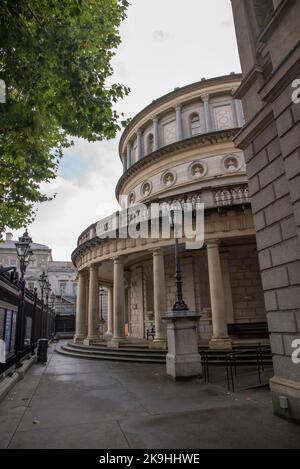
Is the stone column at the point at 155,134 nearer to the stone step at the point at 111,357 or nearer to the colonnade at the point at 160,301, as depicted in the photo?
the colonnade at the point at 160,301

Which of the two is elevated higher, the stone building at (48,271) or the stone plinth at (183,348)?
the stone building at (48,271)

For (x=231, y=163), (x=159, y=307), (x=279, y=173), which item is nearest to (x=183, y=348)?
(x=159, y=307)

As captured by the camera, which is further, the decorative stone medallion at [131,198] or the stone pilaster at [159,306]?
the decorative stone medallion at [131,198]

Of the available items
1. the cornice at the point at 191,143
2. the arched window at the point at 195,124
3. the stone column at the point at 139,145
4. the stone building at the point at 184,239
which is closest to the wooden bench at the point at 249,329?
the stone building at the point at 184,239

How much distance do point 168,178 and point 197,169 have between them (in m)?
2.38

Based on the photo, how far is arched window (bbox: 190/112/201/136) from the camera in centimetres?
2405

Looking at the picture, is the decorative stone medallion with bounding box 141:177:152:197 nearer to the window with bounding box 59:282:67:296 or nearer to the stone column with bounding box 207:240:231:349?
the stone column with bounding box 207:240:231:349

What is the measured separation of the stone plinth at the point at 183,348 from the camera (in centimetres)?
994

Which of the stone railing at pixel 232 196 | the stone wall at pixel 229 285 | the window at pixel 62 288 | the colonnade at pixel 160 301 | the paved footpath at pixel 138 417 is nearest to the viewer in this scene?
the paved footpath at pixel 138 417

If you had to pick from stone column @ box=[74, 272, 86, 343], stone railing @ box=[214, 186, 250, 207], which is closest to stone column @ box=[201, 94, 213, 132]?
stone railing @ box=[214, 186, 250, 207]

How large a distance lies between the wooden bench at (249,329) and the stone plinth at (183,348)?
22.5 feet

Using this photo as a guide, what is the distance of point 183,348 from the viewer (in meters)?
10.2

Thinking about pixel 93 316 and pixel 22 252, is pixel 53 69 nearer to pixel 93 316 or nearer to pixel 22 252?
pixel 22 252

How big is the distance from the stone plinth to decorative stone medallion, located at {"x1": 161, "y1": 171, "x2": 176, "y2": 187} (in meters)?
13.8
